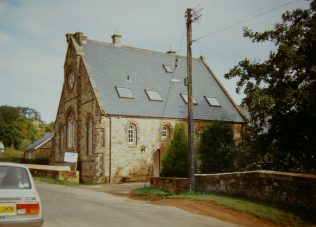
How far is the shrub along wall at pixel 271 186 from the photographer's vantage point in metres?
15.2

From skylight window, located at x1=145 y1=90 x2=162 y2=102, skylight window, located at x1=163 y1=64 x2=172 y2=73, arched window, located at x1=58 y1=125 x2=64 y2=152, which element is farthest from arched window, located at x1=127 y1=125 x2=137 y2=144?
arched window, located at x1=58 y1=125 x2=64 y2=152

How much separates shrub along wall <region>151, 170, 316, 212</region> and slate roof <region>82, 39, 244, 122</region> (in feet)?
48.0

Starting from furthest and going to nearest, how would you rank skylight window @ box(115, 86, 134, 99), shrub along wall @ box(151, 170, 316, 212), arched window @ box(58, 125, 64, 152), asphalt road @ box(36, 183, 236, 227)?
arched window @ box(58, 125, 64, 152), skylight window @ box(115, 86, 134, 99), shrub along wall @ box(151, 170, 316, 212), asphalt road @ box(36, 183, 236, 227)

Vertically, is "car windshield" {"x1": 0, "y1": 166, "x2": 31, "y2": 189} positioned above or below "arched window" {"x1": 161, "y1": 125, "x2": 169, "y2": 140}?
below

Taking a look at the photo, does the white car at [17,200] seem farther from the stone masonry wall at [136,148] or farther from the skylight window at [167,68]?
the skylight window at [167,68]

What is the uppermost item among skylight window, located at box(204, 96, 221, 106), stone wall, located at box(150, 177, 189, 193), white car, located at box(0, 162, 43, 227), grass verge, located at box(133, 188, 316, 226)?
skylight window, located at box(204, 96, 221, 106)

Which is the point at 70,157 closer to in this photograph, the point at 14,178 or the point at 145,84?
the point at 145,84

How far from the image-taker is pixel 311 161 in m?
20.6

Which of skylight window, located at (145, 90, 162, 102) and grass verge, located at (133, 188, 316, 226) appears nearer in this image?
grass verge, located at (133, 188, 316, 226)

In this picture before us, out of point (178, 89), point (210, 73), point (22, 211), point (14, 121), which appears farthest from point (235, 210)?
point (14, 121)

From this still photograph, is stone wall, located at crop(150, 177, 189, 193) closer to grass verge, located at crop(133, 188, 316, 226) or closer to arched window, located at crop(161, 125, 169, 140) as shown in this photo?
grass verge, located at crop(133, 188, 316, 226)

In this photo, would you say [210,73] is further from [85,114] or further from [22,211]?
[22,211]

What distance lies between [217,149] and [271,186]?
706 cm

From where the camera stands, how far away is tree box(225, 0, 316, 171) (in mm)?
19781
